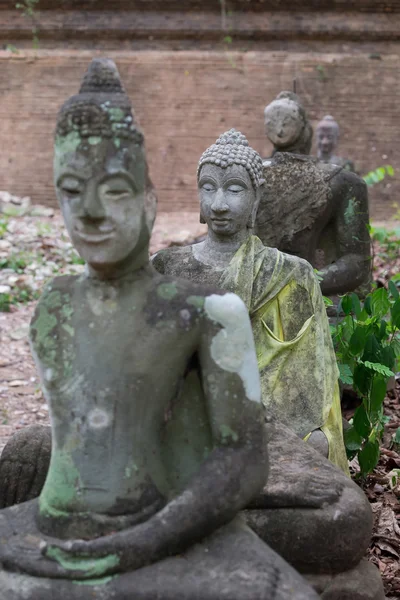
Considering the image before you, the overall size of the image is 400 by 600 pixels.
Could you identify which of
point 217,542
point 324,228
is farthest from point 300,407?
point 324,228

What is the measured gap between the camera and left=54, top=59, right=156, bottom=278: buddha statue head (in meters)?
2.38

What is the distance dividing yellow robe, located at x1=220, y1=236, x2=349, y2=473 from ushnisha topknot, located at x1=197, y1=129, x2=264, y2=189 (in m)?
0.30

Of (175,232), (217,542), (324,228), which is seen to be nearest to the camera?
(217,542)

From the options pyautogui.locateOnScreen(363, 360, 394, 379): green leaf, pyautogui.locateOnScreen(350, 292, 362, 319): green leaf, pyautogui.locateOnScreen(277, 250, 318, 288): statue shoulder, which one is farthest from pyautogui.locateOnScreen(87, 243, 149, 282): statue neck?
pyautogui.locateOnScreen(350, 292, 362, 319): green leaf

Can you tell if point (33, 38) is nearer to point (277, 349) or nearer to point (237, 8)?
point (237, 8)

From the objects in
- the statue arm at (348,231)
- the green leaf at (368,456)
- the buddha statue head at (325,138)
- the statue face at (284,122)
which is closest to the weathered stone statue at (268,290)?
the green leaf at (368,456)

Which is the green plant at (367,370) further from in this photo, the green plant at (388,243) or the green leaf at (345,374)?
the green plant at (388,243)

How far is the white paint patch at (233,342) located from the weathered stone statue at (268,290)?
51.3 inches

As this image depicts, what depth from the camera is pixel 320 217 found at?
5867 mm

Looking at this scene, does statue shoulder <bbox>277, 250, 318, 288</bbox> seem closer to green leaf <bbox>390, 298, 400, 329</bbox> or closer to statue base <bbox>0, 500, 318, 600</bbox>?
green leaf <bbox>390, 298, 400, 329</bbox>

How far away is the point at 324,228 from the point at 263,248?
2.28 meters

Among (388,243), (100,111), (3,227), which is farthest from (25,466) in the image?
(3,227)

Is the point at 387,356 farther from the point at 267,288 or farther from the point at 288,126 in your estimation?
the point at 288,126

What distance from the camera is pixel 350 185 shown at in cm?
611
